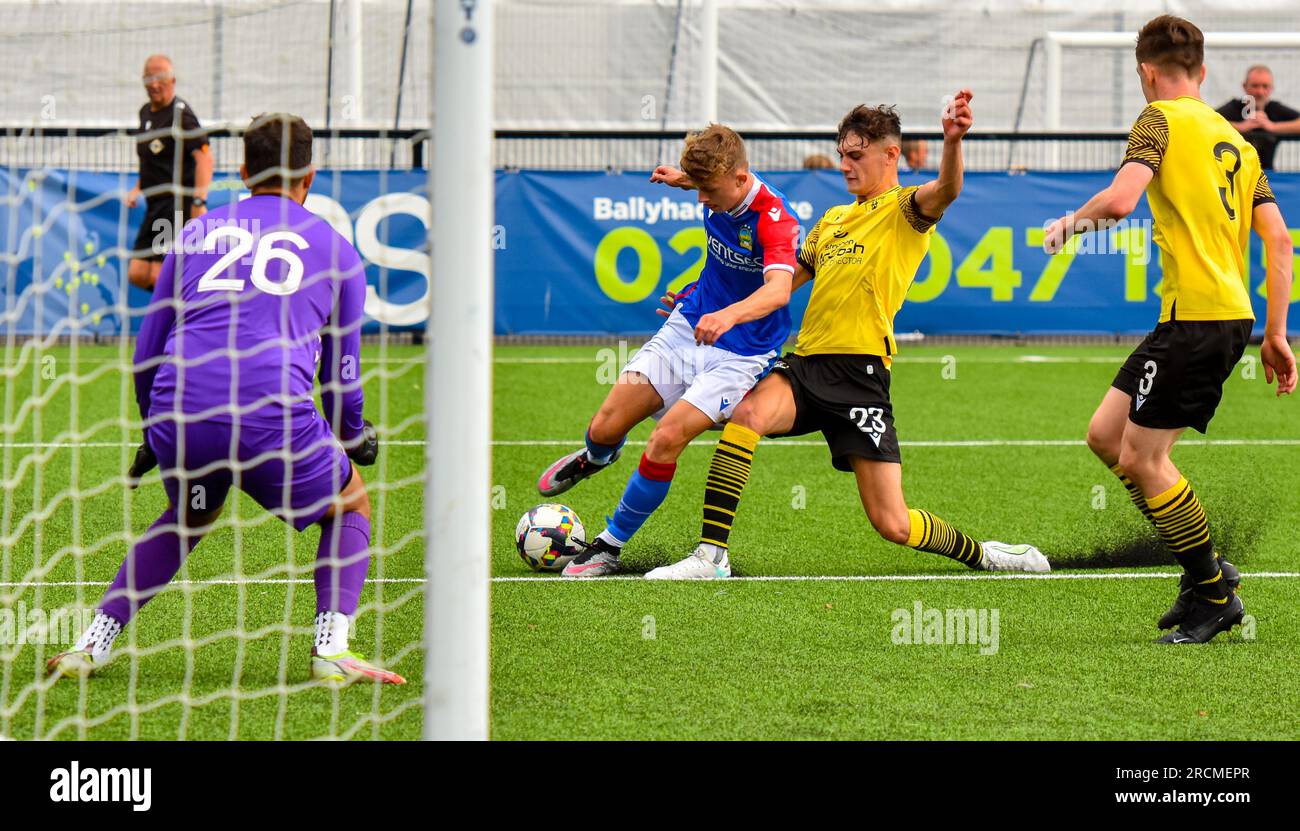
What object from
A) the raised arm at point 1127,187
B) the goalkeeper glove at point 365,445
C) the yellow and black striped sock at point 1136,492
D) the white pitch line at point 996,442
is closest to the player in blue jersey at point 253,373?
the goalkeeper glove at point 365,445

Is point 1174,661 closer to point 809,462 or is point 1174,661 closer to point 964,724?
point 964,724

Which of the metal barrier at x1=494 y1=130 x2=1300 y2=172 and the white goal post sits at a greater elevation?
the white goal post

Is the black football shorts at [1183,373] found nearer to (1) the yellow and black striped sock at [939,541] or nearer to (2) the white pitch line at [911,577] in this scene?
(1) the yellow and black striped sock at [939,541]

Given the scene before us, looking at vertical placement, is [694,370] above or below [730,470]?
above

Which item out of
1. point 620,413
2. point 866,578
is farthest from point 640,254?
point 866,578

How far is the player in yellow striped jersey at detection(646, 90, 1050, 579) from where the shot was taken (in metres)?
5.77

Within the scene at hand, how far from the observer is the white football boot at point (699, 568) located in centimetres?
599

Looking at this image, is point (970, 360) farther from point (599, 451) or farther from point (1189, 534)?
point (1189, 534)

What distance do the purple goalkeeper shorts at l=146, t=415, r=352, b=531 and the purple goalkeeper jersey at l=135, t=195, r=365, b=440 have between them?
0.04 meters

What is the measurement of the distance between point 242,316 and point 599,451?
7.69 ft

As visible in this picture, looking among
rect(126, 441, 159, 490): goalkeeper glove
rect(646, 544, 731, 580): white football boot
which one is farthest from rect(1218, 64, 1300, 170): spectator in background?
rect(126, 441, 159, 490): goalkeeper glove

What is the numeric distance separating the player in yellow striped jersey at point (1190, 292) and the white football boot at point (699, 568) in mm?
1593

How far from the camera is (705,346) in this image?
6.42 metres

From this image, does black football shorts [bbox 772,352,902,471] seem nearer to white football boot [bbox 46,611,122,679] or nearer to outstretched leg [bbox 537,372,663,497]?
outstretched leg [bbox 537,372,663,497]
